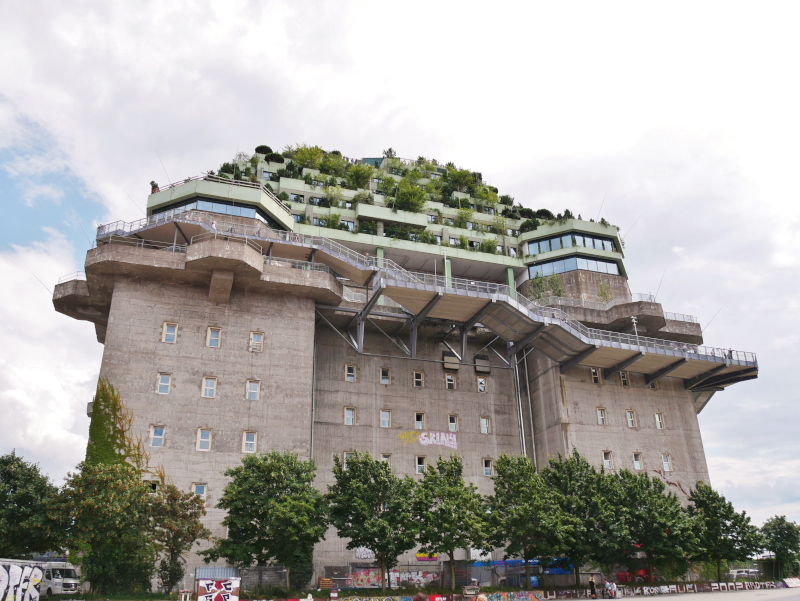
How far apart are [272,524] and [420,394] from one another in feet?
76.8

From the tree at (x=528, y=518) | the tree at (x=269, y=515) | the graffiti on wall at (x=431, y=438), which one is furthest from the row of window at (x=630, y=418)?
the tree at (x=269, y=515)

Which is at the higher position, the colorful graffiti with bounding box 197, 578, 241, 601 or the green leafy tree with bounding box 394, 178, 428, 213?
the green leafy tree with bounding box 394, 178, 428, 213

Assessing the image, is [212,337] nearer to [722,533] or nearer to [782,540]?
[722,533]

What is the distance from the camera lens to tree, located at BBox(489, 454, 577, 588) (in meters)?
41.8

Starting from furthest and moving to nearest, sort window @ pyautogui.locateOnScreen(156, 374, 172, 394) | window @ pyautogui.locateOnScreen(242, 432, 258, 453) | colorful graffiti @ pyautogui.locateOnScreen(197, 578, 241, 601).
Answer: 1. window @ pyautogui.locateOnScreen(242, 432, 258, 453)
2. window @ pyautogui.locateOnScreen(156, 374, 172, 394)
3. colorful graffiti @ pyautogui.locateOnScreen(197, 578, 241, 601)

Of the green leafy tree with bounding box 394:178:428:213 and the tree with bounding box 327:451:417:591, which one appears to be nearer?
the tree with bounding box 327:451:417:591

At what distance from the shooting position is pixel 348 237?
63562mm

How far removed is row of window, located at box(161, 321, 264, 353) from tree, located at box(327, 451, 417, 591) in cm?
1288

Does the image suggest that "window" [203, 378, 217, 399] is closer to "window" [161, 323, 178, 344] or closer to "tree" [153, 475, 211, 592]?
"window" [161, 323, 178, 344]

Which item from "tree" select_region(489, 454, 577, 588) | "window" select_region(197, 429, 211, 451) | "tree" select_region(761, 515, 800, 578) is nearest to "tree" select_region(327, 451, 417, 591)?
"tree" select_region(489, 454, 577, 588)

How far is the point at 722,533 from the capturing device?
49500 mm

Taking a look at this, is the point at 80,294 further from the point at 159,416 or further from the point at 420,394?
the point at 420,394

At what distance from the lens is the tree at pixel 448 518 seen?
39531 millimetres

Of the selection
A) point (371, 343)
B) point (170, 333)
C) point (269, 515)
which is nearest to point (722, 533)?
point (371, 343)
